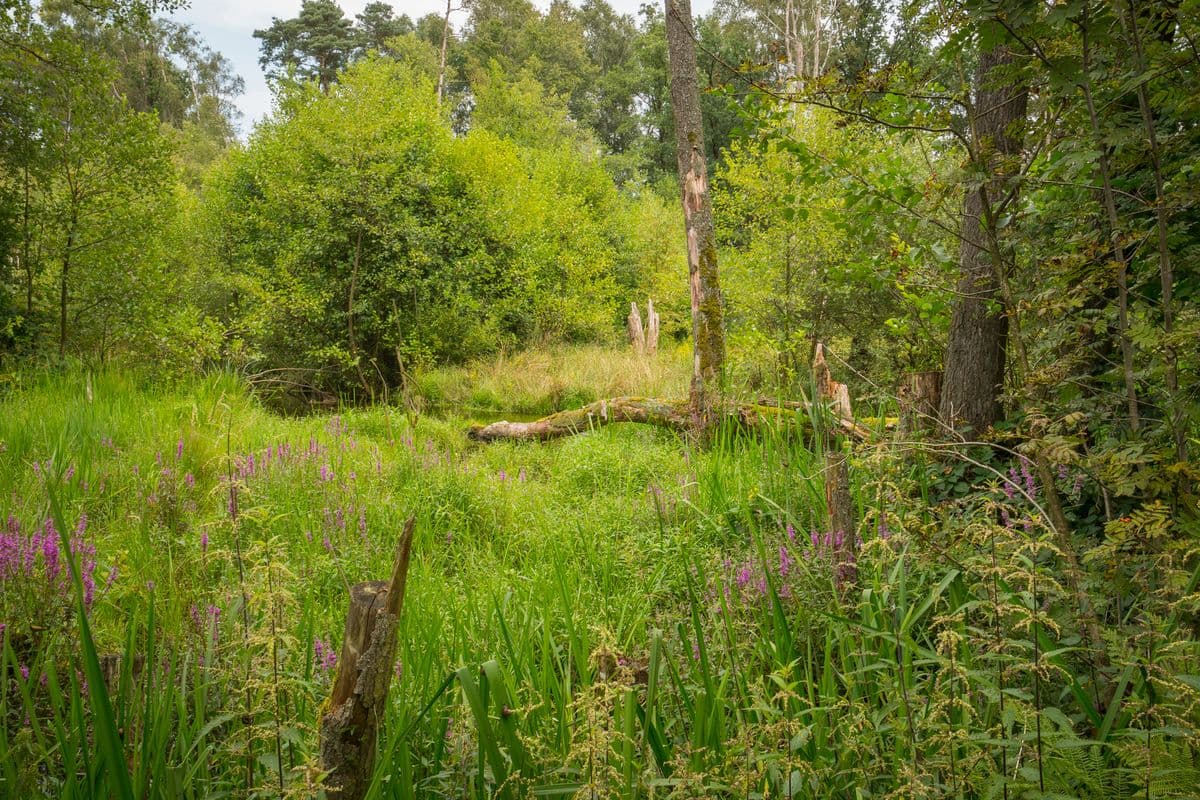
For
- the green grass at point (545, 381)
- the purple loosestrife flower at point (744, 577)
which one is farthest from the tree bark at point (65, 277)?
the purple loosestrife flower at point (744, 577)

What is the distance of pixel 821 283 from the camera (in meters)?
10.3

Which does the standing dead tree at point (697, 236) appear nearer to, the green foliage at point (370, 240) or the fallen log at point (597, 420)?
the fallen log at point (597, 420)

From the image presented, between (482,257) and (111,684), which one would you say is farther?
(482,257)

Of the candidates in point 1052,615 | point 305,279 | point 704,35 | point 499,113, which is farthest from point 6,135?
point 704,35

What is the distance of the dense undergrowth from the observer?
3.86ft

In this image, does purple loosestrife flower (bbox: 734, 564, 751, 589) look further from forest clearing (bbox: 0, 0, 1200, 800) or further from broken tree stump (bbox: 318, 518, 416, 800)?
broken tree stump (bbox: 318, 518, 416, 800)

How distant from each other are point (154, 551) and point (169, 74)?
4209 centimetres

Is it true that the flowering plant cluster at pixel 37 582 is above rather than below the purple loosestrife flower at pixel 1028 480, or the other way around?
below

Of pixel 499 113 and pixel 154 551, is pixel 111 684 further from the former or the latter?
pixel 499 113

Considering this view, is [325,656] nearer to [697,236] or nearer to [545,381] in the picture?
[697,236]

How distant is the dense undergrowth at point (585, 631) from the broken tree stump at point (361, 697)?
8 centimetres

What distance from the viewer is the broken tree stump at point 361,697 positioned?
1112mm

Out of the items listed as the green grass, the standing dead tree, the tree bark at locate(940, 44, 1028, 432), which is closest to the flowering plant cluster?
the tree bark at locate(940, 44, 1028, 432)

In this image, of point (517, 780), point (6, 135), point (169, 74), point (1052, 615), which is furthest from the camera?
point (169, 74)
